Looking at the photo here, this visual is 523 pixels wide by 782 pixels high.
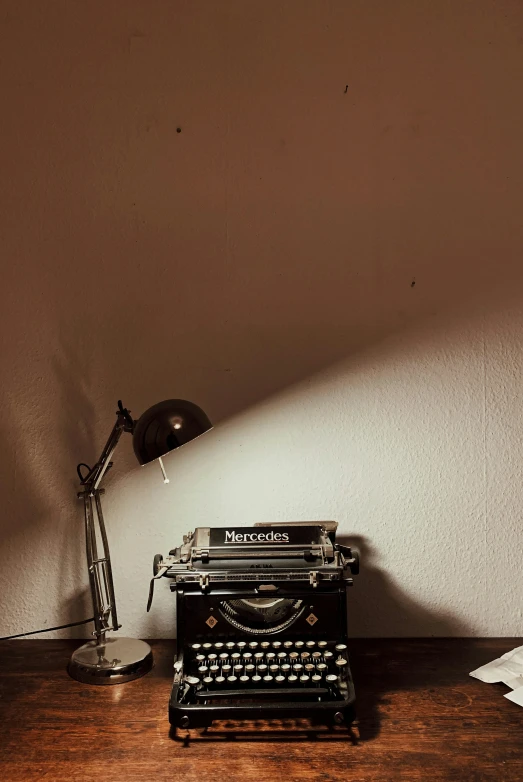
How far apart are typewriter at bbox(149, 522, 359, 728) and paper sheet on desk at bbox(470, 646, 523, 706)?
411 mm

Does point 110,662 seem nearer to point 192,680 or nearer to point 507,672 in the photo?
point 192,680

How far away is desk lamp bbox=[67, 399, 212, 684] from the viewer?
5.71ft

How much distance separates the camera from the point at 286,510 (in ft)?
7.06

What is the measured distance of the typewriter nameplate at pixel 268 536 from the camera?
1856 mm

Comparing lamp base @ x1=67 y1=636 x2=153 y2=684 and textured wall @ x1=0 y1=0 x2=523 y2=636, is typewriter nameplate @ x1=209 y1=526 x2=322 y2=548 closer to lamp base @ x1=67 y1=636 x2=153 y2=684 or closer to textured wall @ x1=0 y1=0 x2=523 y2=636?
textured wall @ x1=0 y1=0 x2=523 y2=636

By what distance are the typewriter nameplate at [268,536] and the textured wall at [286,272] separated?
0.90 ft

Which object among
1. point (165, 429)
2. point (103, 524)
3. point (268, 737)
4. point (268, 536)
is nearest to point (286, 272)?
point (165, 429)

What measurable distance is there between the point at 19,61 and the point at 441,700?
225 cm

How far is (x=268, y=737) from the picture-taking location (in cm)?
155

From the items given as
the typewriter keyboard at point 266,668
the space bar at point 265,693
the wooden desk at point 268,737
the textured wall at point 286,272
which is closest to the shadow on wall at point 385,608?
the textured wall at point 286,272

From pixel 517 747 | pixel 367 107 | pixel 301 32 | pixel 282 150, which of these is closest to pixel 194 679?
pixel 517 747

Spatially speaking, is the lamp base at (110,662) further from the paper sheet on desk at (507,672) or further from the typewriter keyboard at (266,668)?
the paper sheet on desk at (507,672)

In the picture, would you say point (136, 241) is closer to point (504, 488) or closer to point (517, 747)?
point (504, 488)

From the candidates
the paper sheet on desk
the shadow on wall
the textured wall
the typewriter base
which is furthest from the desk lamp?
the paper sheet on desk
